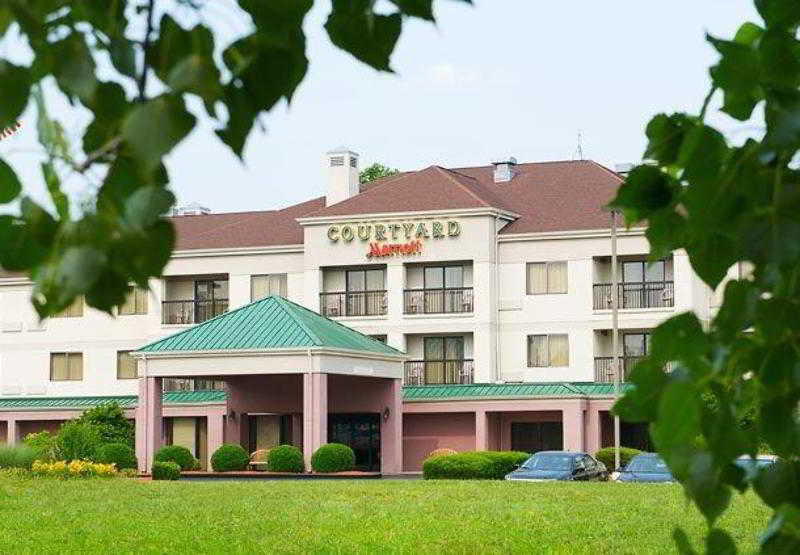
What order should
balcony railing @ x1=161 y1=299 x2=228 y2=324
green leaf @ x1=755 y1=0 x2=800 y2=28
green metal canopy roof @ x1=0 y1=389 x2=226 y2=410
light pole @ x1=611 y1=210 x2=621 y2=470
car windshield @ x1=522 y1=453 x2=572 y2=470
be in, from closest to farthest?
green leaf @ x1=755 y1=0 x2=800 y2=28 → car windshield @ x1=522 y1=453 x2=572 y2=470 → light pole @ x1=611 y1=210 x2=621 y2=470 → green metal canopy roof @ x1=0 y1=389 x2=226 y2=410 → balcony railing @ x1=161 y1=299 x2=228 y2=324

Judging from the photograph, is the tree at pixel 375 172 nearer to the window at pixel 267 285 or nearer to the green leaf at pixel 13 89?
the window at pixel 267 285

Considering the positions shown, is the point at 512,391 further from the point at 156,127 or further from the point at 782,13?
the point at 156,127

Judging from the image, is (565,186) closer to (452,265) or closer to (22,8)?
(452,265)

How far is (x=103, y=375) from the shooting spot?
67.1 meters

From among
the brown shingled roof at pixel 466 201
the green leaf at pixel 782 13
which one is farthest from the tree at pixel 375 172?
the green leaf at pixel 782 13

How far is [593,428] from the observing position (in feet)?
185

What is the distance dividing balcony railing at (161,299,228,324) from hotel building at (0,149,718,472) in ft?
0.25

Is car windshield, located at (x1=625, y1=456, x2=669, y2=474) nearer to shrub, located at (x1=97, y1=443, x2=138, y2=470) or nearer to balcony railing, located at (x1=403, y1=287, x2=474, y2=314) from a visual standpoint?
shrub, located at (x1=97, y1=443, x2=138, y2=470)

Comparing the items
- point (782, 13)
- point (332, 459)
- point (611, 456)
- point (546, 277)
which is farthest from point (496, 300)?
point (782, 13)

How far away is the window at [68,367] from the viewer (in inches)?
2660

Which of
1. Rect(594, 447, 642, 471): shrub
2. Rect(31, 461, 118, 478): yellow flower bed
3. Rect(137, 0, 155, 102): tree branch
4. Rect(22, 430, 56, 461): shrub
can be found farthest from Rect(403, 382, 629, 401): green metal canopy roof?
Rect(137, 0, 155, 102): tree branch

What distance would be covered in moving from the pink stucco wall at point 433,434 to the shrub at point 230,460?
10.0 meters

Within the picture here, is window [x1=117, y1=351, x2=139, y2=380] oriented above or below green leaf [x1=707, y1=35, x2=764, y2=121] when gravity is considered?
below

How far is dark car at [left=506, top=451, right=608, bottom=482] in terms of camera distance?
136 ft
